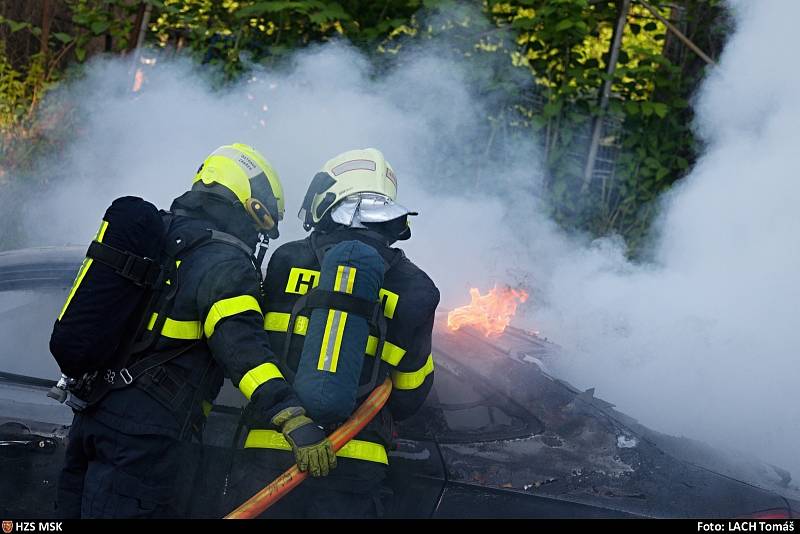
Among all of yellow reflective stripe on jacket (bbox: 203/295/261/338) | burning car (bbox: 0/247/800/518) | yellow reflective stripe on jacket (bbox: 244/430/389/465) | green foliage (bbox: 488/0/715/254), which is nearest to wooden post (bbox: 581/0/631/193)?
green foliage (bbox: 488/0/715/254)

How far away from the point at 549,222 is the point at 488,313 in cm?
356

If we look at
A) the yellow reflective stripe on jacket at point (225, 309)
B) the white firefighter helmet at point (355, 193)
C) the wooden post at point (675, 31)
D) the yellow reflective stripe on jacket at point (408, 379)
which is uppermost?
the wooden post at point (675, 31)

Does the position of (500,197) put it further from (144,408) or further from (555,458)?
(144,408)

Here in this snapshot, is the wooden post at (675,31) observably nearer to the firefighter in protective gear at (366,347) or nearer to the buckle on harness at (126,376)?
the firefighter in protective gear at (366,347)

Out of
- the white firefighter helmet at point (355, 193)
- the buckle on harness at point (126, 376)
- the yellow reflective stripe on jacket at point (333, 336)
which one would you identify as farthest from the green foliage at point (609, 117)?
the buckle on harness at point (126, 376)

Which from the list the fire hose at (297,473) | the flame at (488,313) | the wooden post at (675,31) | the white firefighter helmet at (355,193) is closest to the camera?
the fire hose at (297,473)

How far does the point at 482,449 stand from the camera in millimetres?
3088

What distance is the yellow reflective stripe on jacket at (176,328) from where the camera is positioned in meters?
2.58

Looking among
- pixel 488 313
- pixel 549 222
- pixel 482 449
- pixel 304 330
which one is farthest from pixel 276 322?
pixel 549 222

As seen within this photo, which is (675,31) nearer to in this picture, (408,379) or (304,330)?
(408,379)

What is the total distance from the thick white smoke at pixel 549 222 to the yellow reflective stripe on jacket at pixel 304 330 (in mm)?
1270

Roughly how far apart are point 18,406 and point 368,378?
1.39 metres

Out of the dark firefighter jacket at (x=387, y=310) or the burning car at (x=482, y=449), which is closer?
the dark firefighter jacket at (x=387, y=310)
